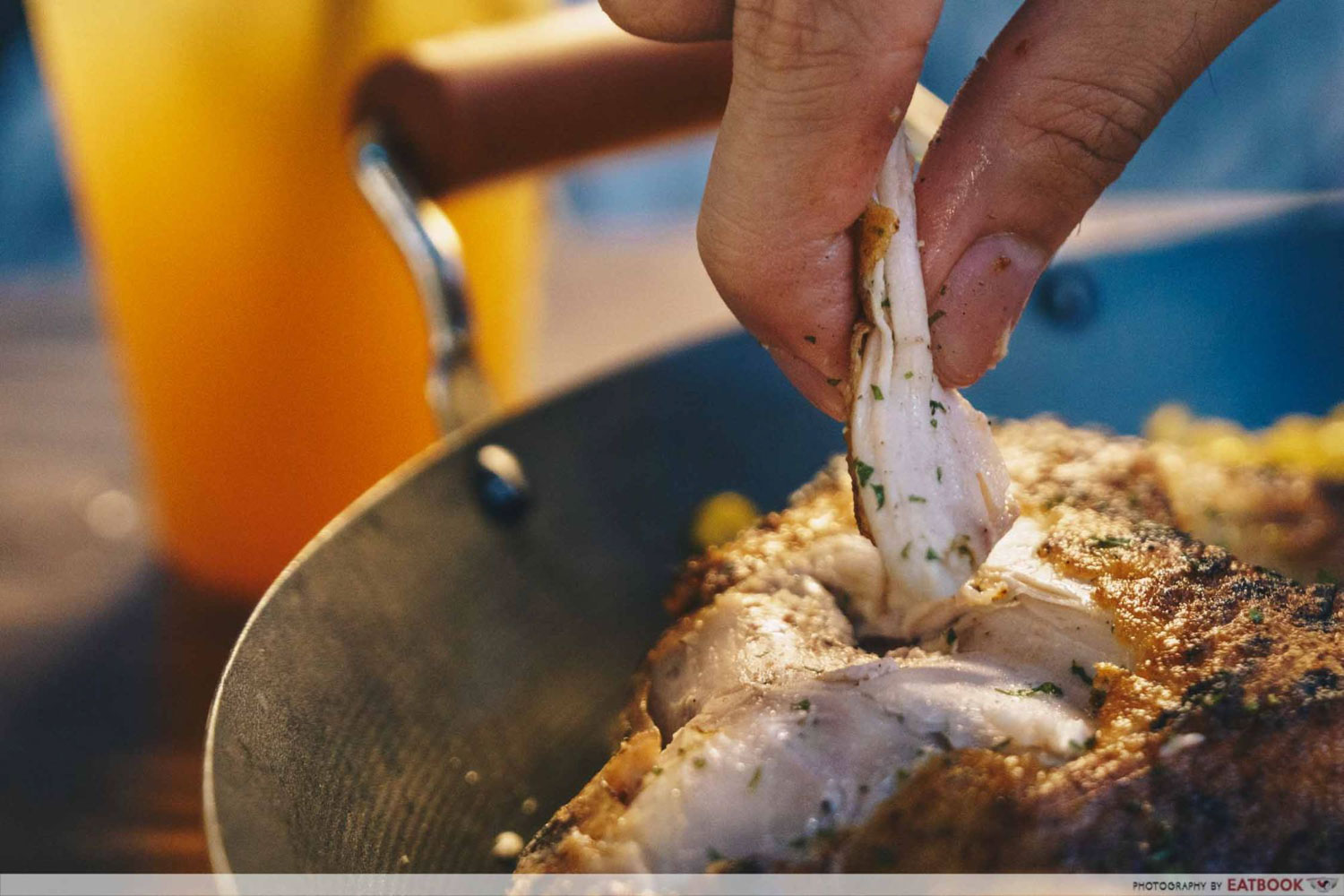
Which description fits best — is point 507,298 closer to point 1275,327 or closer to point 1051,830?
point 1275,327

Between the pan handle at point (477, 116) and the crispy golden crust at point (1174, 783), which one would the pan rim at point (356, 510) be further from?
the crispy golden crust at point (1174, 783)

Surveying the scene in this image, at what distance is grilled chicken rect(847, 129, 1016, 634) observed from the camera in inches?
36.3

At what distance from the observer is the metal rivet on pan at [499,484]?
4.39ft

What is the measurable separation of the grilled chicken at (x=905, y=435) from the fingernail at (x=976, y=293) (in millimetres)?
18

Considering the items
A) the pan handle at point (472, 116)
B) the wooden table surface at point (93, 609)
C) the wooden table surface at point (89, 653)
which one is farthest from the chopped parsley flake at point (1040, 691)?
the wooden table surface at point (89, 653)

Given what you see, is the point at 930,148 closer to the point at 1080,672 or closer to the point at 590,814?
the point at 1080,672

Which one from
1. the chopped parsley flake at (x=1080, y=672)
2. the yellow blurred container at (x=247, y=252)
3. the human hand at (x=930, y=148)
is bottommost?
the yellow blurred container at (x=247, y=252)

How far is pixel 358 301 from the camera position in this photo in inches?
86.7

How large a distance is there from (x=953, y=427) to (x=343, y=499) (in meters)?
1.72

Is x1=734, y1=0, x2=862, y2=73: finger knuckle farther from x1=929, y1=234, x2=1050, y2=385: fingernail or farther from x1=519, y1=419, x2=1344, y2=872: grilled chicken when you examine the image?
x1=519, y1=419, x2=1344, y2=872: grilled chicken

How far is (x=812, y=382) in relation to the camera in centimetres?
A: 100

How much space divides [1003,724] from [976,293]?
1.19 feet

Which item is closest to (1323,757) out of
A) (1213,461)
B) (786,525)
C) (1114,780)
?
(1114,780)

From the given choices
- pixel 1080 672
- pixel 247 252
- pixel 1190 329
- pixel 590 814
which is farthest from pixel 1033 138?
pixel 247 252
